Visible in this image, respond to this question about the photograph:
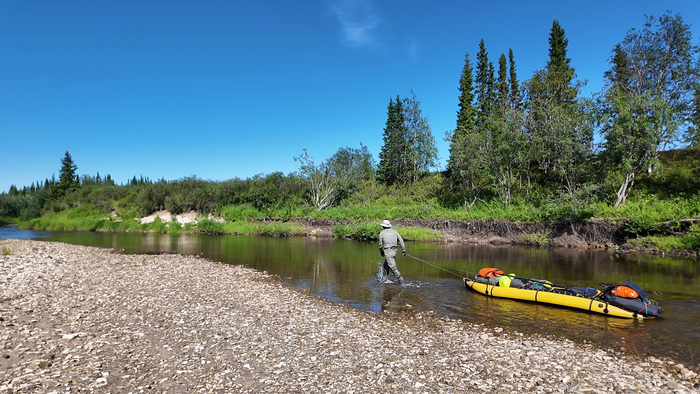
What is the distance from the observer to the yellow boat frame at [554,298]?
10.6 meters

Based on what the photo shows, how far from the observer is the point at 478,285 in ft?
45.1

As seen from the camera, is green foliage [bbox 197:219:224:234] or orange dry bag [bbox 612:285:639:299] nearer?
orange dry bag [bbox 612:285:639:299]

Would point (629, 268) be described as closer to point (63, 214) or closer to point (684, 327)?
point (684, 327)

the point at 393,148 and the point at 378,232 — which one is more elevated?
the point at 393,148

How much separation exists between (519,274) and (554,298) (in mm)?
6407

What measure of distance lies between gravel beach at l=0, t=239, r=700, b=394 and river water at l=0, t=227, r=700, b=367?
116 cm

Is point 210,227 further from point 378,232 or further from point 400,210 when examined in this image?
point 400,210

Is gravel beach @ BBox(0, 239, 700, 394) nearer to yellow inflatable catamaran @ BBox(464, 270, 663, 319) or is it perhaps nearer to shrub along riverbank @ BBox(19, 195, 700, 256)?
yellow inflatable catamaran @ BBox(464, 270, 663, 319)

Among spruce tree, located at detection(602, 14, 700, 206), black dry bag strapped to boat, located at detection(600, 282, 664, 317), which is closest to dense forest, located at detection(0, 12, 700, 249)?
spruce tree, located at detection(602, 14, 700, 206)

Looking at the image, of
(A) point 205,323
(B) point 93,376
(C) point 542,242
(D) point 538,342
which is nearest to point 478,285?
(D) point 538,342

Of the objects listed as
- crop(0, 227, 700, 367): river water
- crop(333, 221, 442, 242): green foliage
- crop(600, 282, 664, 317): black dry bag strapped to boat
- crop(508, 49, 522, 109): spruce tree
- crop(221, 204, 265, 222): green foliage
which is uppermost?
crop(508, 49, 522, 109): spruce tree

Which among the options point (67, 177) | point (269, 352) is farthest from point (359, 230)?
point (67, 177)

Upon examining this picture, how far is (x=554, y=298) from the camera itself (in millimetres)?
11742

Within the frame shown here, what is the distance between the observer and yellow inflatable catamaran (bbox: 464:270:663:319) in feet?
34.2
